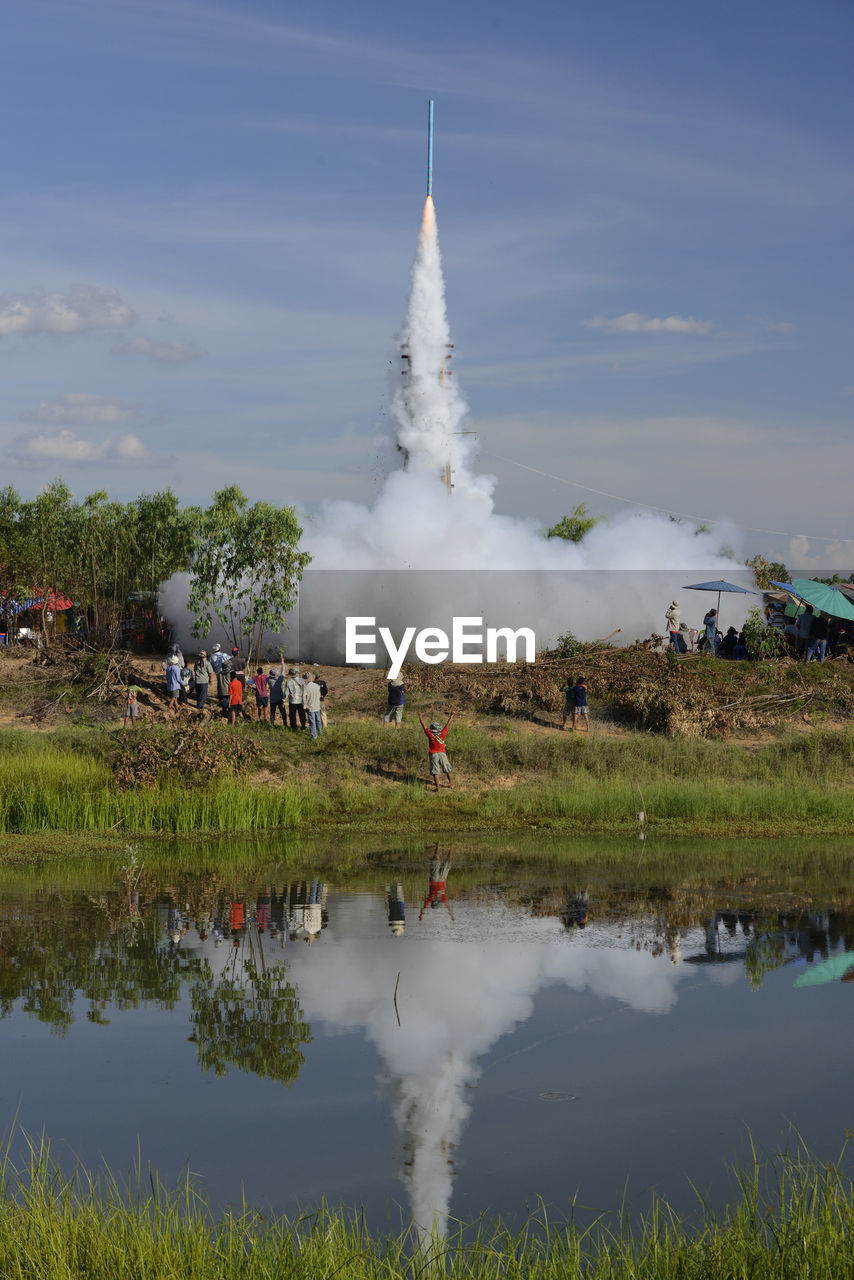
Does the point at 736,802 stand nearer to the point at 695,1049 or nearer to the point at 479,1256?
the point at 695,1049

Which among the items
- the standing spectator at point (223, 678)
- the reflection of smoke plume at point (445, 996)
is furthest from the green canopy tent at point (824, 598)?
the reflection of smoke plume at point (445, 996)

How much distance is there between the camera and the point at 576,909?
17125mm

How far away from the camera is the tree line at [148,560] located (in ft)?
126

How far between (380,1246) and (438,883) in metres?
11.6

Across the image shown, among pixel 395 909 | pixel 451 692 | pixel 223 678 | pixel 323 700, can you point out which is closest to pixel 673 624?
pixel 451 692

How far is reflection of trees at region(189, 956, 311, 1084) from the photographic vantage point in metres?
10.8

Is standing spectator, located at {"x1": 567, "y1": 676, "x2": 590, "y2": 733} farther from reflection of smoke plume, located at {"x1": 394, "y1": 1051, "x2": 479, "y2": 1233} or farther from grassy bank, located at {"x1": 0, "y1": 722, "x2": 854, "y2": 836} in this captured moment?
reflection of smoke plume, located at {"x1": 394, "y1": 1051, "x2": 479, "y2": 1233}

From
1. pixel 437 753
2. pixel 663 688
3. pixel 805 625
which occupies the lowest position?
pixel 437 753

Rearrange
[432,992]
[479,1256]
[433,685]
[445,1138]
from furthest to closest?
[433,685] → [432,992] → [445,1138] → [479,1256]

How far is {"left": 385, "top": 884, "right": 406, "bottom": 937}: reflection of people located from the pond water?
72 millimetres

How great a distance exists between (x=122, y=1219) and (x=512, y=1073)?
4226 millimetres

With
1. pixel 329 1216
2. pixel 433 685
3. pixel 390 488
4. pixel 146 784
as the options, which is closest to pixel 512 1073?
pixel 329 1216

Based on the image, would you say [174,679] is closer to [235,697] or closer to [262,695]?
[262,695]

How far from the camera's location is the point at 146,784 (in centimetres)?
2362
